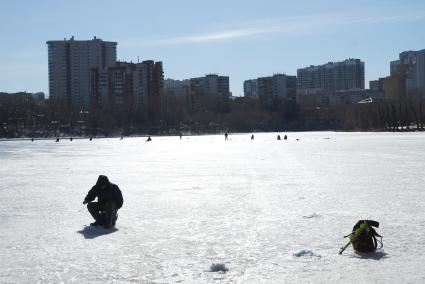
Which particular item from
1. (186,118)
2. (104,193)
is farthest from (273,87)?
(104,193)

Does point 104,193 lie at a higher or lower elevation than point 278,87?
lower

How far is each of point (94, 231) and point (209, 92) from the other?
566 feet

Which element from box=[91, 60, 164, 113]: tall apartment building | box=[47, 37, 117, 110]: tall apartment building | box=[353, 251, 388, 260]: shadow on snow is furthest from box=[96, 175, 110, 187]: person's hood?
box=[47, 37, 117, 110]: tall apartment building

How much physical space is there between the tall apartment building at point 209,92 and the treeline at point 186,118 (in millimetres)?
1578

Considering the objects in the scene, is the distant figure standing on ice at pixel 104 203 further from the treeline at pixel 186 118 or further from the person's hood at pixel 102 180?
the treeline at pixel 186 118

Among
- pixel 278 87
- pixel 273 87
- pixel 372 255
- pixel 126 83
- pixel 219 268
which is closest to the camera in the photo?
pixel 219 268

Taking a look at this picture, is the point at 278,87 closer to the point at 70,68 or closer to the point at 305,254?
the point at 70,68

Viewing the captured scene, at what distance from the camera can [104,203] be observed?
32.1 ft

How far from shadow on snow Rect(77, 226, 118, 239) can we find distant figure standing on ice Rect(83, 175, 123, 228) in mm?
132

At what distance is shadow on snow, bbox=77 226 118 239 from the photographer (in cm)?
905

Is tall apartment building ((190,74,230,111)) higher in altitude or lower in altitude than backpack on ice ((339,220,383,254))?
higher

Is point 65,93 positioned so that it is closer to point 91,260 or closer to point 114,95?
point 114,95

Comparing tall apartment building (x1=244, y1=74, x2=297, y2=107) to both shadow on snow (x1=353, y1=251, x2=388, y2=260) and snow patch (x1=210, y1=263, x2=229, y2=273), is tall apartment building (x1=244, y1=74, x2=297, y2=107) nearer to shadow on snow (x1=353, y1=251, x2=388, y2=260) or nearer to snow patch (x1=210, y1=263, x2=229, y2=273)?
shadow on snow (x1=353, y1=251, x2=388, y2=260)

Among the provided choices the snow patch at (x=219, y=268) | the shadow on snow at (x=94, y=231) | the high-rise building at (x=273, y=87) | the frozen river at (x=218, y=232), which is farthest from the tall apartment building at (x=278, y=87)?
the snow patch at (x=219, y=268)
